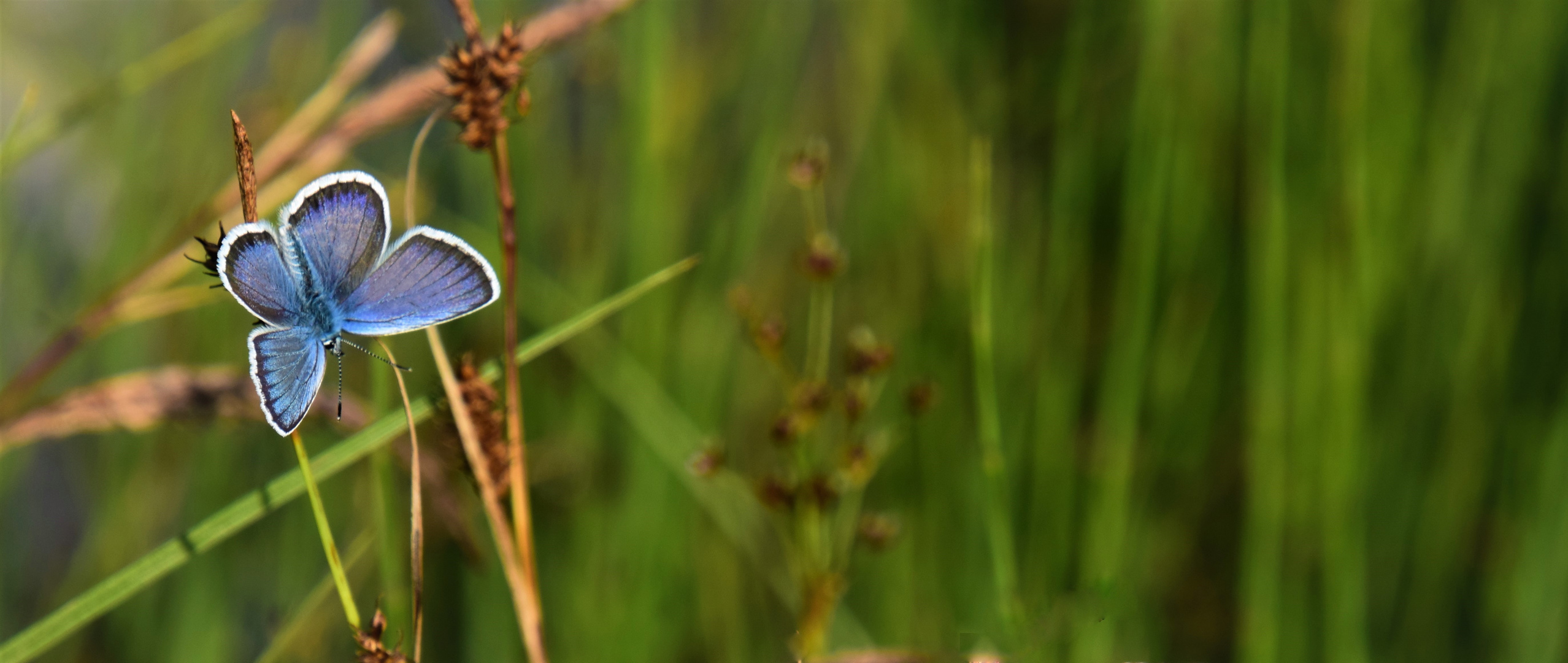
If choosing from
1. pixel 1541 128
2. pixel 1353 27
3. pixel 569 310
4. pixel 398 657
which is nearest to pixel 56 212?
pixel 569 310

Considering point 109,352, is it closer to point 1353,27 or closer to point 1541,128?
point 1353,27

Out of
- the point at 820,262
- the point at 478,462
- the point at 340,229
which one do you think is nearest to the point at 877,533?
the point at 820,262

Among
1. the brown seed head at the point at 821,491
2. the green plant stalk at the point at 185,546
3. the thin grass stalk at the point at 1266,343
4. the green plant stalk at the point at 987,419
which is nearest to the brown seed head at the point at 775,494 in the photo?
the brown seed head at the point at 821,491

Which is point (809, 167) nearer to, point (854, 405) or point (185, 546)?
point (854, 405)

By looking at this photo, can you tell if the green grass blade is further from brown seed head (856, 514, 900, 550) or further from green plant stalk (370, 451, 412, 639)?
brown seed head (856, 514, 900, 550)

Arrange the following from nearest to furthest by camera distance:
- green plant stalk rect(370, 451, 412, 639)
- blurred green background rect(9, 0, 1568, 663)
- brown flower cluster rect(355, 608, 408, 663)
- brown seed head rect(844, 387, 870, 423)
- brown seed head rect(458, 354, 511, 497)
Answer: brown flower cluster rect(355, 608, 408, 663) → brown seed head rect(458, 354, 511, 497) → green plant stalk rect(370, 451, 412, 639) → brown seed head rect(844, 387, 870, 423) → blurred green background rect(9, 0, 1568, 663)

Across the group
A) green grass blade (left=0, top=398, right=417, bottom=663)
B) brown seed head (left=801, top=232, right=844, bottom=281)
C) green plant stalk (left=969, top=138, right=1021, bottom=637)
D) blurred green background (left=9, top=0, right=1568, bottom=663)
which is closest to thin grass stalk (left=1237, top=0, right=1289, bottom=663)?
blurred green background (left=9, top=0, right=1568, bottom=663)
